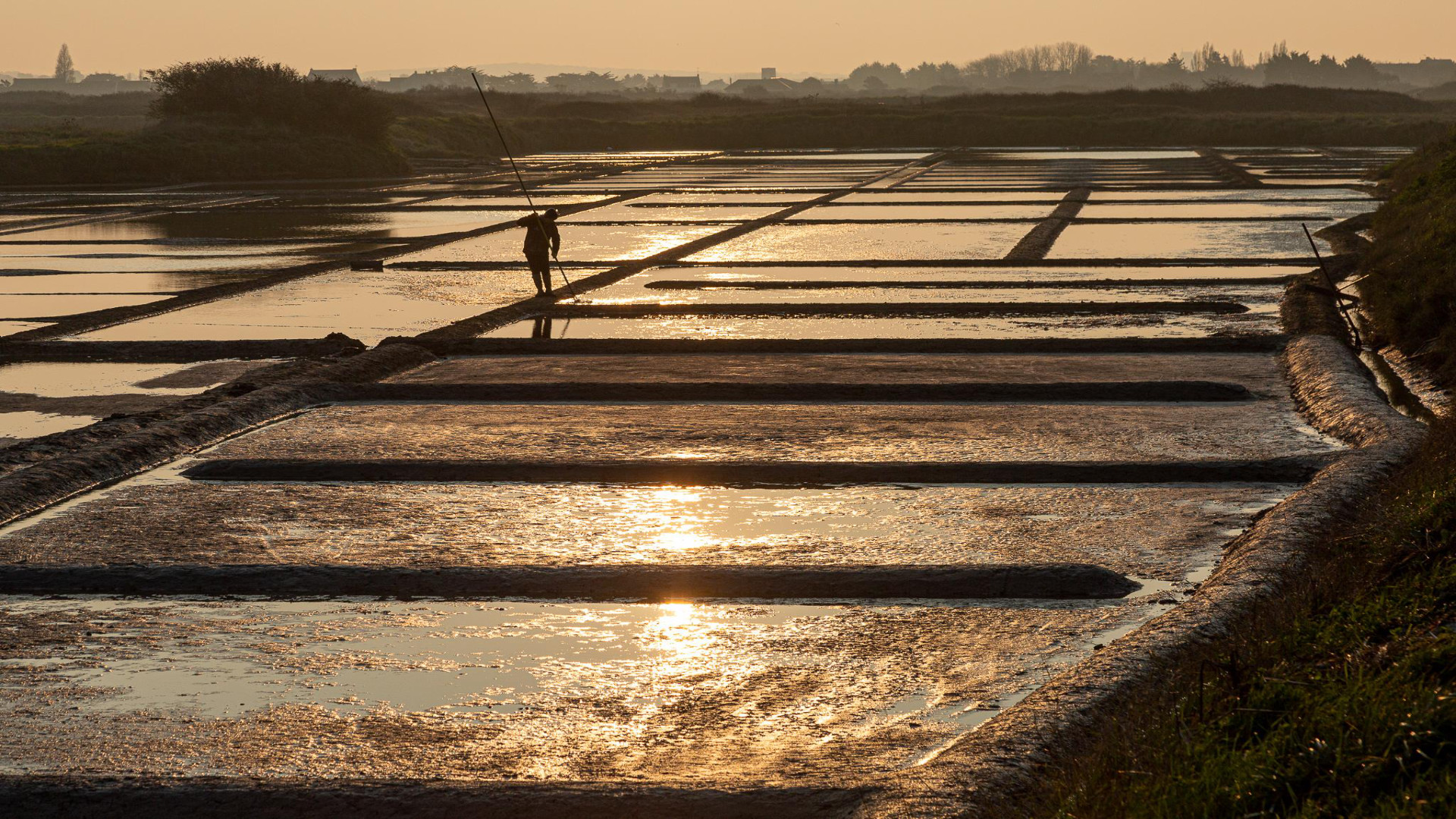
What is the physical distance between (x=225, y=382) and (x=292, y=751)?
6498 millimetres

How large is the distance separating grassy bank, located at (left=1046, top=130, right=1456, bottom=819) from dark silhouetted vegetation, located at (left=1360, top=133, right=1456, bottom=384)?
230 inches

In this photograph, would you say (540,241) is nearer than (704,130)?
Yes

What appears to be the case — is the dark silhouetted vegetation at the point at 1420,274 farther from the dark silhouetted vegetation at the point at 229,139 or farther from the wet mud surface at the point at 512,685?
the dark silhouetted vegetation at the point at 229,139

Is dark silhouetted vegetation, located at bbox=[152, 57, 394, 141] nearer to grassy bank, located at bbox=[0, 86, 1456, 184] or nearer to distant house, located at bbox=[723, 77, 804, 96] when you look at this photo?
grassy bank, located at bbox=[0, 86, 1456, 184]

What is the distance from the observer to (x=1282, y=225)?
67.0 ft

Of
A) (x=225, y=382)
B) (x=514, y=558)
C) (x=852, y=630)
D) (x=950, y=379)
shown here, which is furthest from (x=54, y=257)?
(x=852, y=630)

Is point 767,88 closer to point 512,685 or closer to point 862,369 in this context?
point 862,369

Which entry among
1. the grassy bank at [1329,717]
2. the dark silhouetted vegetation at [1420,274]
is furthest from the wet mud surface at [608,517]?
the dark silhouetted vegetation at [1420,274]

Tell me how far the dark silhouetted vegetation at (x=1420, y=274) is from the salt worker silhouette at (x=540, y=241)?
22.8 feet

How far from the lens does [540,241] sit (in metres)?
14.2

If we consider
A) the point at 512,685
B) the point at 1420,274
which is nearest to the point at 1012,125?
the point at 1420,274

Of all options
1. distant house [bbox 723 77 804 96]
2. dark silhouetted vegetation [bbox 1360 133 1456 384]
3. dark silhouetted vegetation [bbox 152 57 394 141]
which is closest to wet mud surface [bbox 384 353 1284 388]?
dark silhouetted vegetation [bbox 1360 133 1456 384]

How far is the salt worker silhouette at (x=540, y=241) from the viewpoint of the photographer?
14.1m

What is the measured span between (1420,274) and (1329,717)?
32.2ft
